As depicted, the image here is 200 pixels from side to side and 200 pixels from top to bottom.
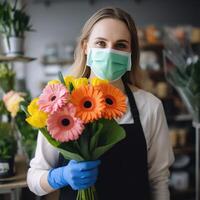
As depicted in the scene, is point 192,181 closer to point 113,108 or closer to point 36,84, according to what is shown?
point 36,84

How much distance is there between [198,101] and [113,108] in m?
1.42

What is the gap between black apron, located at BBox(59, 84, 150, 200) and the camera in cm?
116

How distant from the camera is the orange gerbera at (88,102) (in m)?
0.85

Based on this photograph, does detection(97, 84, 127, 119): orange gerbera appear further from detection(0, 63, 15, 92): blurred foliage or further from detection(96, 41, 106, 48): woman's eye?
detection(0, 63, 15, 92): blurred foliage

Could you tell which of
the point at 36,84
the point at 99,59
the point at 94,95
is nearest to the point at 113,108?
the point at 94,95

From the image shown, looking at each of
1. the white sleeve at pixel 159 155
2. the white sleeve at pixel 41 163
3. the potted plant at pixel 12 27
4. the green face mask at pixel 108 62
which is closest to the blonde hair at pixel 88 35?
the green face mask at pixel 108 62

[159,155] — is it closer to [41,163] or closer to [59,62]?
[41,163]

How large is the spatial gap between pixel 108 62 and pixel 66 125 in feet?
1.24

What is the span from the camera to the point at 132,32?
128cm

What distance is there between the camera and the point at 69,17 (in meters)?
4.85

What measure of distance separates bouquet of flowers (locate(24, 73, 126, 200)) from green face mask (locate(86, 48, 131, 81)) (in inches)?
9.6

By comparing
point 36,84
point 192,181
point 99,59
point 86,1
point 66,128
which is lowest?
point 192,181

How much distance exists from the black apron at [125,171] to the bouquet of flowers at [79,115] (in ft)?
0.69

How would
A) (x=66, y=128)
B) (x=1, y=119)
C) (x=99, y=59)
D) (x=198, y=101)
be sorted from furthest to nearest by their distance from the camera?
(x=198, y=101), (x=1, y=119), (x=99, y=59), (x=66, y=128)
